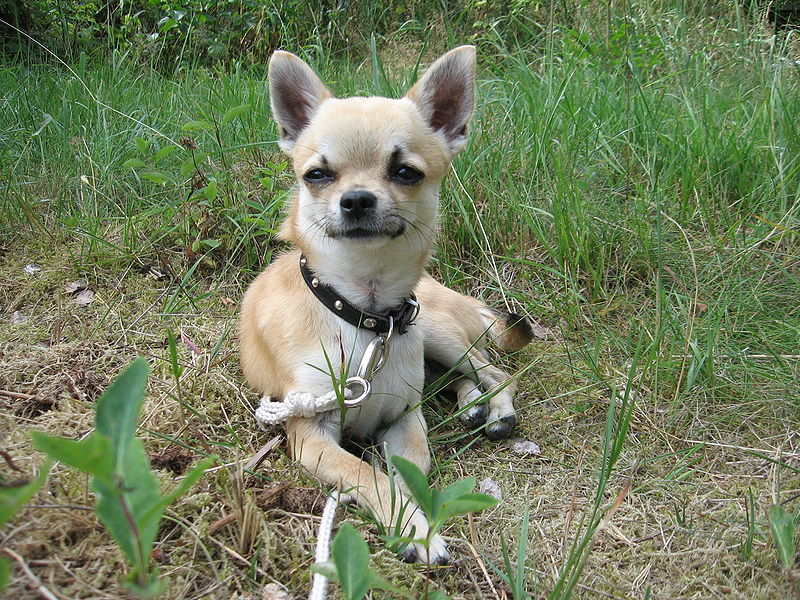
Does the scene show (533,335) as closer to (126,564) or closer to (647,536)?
(647,536)

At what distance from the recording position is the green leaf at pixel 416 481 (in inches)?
50.9

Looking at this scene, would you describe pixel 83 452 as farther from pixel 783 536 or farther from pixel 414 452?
pixel 783 536

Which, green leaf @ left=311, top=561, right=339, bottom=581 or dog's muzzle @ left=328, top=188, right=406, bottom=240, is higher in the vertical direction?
dog's muzzle @ left=328, top=188, right=406, bottom=240

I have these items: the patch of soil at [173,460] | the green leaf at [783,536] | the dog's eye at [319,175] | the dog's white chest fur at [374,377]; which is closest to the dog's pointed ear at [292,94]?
the dog's eye at [319,175]

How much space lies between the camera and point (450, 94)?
8.91 feet

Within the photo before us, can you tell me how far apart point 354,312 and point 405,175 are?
54cm

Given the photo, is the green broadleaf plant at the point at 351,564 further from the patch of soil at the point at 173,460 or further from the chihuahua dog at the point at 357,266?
the patch of soil at the point at 173,460

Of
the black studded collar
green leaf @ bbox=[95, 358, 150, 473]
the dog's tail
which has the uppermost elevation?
green leaf @ bbox=[95, 358, 150, 473]

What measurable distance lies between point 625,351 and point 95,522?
84.0 inches

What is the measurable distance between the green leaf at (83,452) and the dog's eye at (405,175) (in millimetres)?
1558

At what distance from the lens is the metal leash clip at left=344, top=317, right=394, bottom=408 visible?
7.30 ft

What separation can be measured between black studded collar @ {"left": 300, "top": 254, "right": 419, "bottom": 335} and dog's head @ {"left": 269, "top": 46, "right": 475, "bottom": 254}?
0.42 ft

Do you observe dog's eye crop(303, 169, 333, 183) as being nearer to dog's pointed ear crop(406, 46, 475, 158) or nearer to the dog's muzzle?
the dog's muzzle

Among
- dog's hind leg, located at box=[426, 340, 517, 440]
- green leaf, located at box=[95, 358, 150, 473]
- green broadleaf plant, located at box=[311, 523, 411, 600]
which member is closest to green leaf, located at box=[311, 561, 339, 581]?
green broadleaf plant, located at box=[311, 523, 411, 600]
